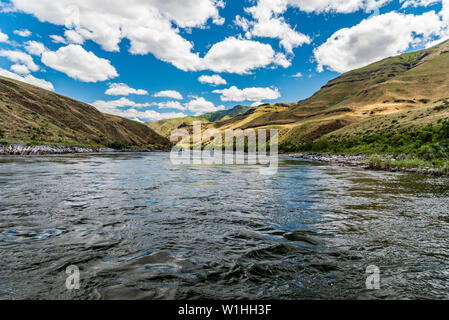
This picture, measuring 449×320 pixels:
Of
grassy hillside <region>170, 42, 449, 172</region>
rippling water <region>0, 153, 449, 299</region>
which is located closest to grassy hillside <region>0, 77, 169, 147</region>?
rippling water <region>0, 153, 449, 299</region>

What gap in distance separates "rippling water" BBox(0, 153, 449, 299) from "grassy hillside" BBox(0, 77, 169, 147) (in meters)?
65.2

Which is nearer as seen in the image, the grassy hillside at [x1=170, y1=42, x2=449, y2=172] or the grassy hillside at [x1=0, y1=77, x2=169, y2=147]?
the grassy hillside at [x1=170, y1=42, x2=449, y2=172]

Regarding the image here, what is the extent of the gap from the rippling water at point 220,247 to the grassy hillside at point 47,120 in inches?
2569

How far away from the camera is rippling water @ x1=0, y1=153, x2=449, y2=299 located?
3.83 meters

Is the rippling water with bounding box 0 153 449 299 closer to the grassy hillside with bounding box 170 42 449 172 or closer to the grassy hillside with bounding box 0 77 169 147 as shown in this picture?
the grassy hillside with bounding box 170 42 449 172

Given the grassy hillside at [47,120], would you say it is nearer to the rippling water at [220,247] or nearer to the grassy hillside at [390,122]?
the rippling water at [220,247]

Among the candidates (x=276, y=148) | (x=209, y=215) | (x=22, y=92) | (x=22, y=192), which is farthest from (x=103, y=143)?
(x=209, y=215)

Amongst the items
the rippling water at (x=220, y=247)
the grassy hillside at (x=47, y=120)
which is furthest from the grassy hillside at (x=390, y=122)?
the grassy hillside at (x=47, y=120)

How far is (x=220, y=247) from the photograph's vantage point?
5.64m

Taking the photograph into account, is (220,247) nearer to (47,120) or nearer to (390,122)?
(390,122)

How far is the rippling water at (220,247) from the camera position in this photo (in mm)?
3832

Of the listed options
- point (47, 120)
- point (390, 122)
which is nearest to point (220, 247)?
point (390, 122)
